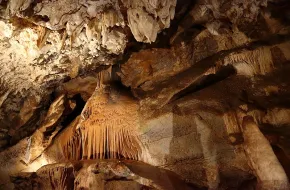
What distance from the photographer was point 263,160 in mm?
2678

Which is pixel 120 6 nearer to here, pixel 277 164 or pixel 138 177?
pixel 138 177

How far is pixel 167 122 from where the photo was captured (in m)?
3.69

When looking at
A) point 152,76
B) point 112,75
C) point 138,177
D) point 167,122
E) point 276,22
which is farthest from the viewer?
point 112,75

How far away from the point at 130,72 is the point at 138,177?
1583 mm

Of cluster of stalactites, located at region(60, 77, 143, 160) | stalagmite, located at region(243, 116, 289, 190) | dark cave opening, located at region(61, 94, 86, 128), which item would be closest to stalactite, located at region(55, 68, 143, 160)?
cluster of stalactites, located at region(60, 77, 143, 160)

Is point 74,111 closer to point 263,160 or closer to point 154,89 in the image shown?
point 154,89

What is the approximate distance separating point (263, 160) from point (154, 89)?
1.72 meters

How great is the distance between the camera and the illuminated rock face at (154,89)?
295 centimetres

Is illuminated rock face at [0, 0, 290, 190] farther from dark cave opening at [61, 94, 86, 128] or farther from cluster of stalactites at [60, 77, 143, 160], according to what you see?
dark cave opening at [61, 94, 86, 128]

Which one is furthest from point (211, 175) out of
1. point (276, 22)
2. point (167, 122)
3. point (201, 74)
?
point (276, 22)

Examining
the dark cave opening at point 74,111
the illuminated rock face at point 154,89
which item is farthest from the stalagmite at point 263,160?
the dark cave opening at point 74,111

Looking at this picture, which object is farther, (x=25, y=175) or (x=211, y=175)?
(x=25, y=175)

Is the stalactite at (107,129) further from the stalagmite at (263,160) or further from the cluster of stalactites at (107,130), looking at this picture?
the stalagmite at (263,160)

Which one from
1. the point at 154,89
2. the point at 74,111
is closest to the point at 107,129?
the point at 154,89
